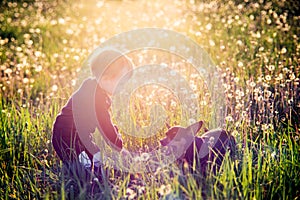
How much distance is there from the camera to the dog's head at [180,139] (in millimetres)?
3268

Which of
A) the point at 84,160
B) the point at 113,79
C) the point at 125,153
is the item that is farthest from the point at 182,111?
the point at 84,160

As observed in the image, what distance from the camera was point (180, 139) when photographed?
3.31 metres

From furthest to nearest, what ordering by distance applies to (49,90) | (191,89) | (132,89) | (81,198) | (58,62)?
(58,62) → (49,90) → (132,89) → (191,89) → (81,198)

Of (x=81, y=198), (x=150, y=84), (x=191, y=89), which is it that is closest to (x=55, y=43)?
(x=150, y=84)

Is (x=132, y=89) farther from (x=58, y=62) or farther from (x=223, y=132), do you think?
(x=58, y=62)

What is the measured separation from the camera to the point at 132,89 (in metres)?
4.89

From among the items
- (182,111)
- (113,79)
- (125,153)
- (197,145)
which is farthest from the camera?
(182,111)

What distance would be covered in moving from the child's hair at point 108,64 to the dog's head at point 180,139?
58 centimetres

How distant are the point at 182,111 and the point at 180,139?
0.88 m

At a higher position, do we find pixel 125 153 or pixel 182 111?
pixel 182 111

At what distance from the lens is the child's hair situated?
3.34m

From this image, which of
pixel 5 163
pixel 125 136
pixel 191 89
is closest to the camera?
pixel 5 163

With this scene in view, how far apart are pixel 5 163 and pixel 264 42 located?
3826mm

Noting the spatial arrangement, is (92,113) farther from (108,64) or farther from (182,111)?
(182,111)
